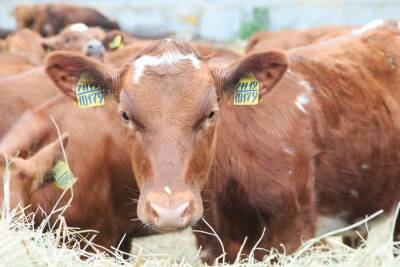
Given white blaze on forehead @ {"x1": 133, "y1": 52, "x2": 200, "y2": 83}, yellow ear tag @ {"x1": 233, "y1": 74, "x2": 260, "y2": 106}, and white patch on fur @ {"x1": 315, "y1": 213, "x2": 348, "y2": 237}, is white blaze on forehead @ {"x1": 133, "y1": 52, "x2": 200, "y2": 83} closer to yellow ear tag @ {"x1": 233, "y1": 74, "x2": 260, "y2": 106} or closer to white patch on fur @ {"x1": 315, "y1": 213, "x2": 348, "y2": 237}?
yellow ear tag @ {"x1": 233, "y1": 74, "x2": 260, "y2": 106}

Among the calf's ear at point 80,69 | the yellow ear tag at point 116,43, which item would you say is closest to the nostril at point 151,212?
the calf's ear at point 80,69

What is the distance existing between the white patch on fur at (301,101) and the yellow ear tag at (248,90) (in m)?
0.60

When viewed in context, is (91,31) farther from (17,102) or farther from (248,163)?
(248,163)

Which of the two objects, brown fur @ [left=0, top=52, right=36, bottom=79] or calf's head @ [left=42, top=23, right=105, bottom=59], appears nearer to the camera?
brown fur @ [left=0, top=52, right=36, bottom=79]

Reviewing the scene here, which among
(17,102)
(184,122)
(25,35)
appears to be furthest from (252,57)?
(25,35)

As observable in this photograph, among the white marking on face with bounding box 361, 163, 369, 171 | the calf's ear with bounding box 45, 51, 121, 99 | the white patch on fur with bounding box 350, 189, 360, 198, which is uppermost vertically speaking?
the calf's ear with bounding box 45, 51, 121, 99

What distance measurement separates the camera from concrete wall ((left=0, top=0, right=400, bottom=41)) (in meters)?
16.9

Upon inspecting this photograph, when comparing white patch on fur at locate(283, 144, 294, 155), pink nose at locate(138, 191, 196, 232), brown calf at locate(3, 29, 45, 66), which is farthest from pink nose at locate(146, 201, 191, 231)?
brown calf at locate(3, 29, 45, 66)

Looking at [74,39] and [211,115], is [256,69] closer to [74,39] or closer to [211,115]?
[211,115]

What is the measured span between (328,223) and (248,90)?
1330 mm

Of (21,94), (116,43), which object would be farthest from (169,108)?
(116,43)

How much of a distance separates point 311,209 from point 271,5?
1209cm

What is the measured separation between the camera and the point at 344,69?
6301 mm

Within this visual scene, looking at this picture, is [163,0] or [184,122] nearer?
[184,122]
